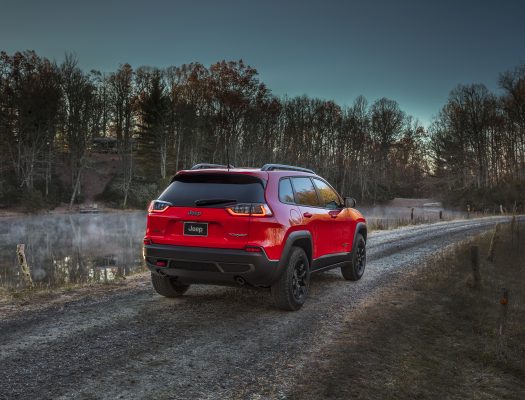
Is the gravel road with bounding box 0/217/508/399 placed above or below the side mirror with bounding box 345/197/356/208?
below

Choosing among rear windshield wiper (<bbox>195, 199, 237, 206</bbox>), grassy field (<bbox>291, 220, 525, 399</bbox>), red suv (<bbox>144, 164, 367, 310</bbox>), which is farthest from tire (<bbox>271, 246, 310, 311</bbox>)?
rear windshield wiper (<bbox>195, 199, 237, 206</bbox>)

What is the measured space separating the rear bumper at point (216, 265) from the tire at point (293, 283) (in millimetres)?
309

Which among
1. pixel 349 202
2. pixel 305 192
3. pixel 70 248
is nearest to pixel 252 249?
pixel 305 192

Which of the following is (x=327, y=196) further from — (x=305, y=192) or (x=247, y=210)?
(x=247, y=210)

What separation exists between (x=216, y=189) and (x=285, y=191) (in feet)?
3.40

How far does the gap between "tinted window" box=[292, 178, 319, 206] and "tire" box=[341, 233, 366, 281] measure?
190 cm

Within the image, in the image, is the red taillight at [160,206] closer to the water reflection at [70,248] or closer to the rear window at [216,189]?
the rear window at [216,189]

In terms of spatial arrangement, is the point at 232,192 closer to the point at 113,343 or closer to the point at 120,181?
the point at 113,343

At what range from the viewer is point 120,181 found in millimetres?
45000

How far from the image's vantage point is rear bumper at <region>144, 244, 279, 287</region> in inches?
229

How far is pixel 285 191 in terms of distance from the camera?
6.62m

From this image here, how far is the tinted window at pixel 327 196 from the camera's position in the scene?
784 cm

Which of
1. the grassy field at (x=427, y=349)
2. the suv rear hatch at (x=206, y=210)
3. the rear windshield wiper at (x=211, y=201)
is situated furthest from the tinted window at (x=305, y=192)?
the grassy field at (x=427, y=349)

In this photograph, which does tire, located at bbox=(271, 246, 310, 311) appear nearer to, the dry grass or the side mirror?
the side mirror
